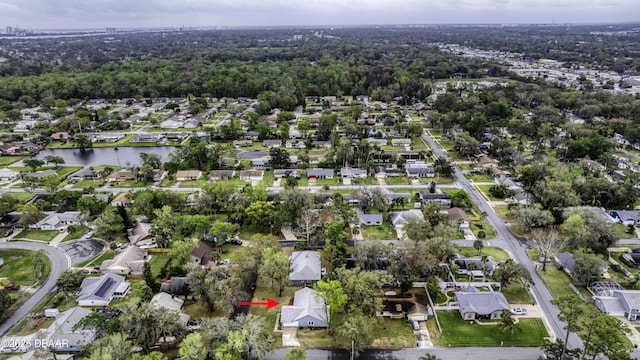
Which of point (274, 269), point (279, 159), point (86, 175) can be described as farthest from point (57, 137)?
point (274, 269)

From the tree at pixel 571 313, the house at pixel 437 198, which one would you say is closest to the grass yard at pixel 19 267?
the house at pixel 437 198

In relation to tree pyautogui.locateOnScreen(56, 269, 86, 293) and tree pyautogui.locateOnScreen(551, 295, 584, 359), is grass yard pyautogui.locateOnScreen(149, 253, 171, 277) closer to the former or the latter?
tree pyautogui.locateOnScreen(56, 269, 86, 293)

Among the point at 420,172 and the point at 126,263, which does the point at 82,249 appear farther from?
the point at 420,172

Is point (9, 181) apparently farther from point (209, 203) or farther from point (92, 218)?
point (209, 203)

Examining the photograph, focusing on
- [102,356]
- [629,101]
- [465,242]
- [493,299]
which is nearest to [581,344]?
[493,299]

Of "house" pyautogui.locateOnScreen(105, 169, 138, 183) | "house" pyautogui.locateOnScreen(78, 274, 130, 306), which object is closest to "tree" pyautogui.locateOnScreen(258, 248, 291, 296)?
"house" pyautogui.locateOnScreen(78, 274, 130, 306)

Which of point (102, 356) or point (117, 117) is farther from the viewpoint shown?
point (117, 117)
